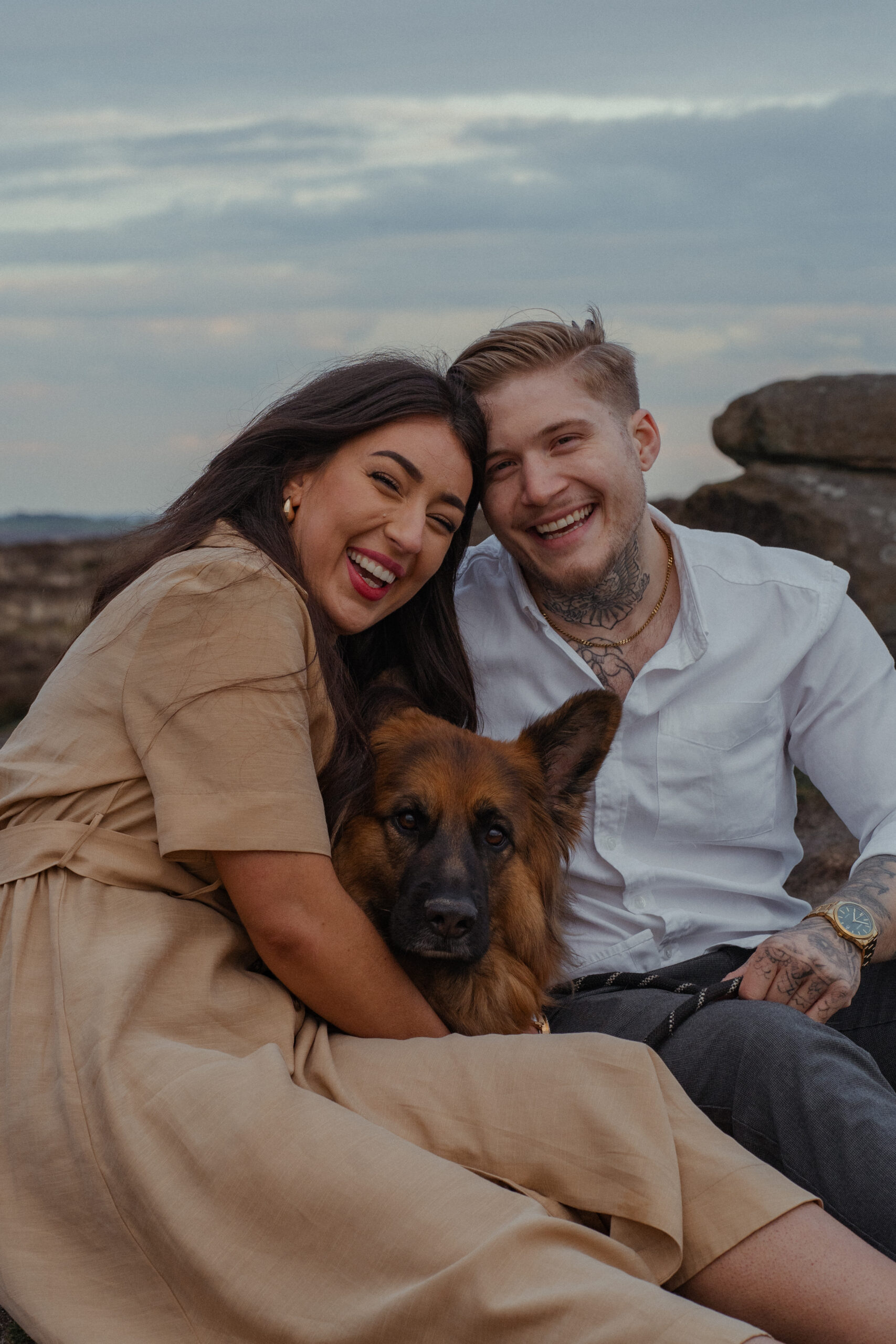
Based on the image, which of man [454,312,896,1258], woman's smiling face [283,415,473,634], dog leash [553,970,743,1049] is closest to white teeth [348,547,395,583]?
woman's smiling face [283,415,473,634]

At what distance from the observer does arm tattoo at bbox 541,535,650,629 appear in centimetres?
357

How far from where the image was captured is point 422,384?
3094 mm

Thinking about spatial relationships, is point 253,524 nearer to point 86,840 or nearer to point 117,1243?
point 86,840

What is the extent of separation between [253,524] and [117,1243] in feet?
5.08

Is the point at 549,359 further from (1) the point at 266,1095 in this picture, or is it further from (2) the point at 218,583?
(1) the point at 266,1095

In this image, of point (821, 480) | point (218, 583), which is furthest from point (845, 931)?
point (821, 480)

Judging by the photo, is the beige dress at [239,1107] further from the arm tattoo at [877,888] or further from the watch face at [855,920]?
the arm tattoo at [877,888]

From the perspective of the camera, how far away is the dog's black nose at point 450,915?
2.82 m

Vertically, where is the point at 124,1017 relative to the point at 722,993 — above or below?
above

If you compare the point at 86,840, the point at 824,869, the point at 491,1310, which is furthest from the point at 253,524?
the point at 824,869

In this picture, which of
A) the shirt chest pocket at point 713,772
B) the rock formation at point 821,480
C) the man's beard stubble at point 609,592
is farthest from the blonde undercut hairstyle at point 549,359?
the rock formation at point 821,480

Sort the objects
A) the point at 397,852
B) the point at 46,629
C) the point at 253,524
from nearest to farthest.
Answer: the point at 253,524 < the point at 397,852 < the point at 46,629

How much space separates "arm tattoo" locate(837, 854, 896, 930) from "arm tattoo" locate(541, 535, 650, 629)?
1.00 m

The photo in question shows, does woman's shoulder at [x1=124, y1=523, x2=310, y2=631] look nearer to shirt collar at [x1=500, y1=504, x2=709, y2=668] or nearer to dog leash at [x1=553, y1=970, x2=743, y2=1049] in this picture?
shirt collar at [x1=500, y1=504, x2=709, y2=668]
